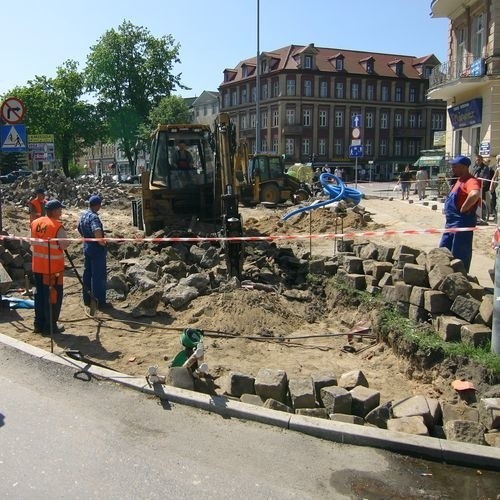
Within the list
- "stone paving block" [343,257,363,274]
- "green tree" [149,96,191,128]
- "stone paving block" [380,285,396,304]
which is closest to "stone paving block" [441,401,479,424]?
"stone paving block" [380,285,396,304]

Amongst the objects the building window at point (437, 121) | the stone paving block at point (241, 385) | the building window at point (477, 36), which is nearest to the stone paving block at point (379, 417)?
the stone paving block at point (241, 385)

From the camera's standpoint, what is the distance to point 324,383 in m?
5.36

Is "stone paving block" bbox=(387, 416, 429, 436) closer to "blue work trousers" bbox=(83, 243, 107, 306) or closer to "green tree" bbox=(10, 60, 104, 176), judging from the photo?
"blue work trousers" bbox=(83, 243, 107, 306)

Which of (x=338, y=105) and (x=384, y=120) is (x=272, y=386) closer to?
(x=338, y=105)

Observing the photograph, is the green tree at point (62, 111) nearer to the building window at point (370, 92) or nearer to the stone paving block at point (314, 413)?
the building window at point (370, 92)

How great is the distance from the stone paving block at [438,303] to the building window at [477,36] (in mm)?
20268

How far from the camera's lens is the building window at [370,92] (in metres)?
75.4

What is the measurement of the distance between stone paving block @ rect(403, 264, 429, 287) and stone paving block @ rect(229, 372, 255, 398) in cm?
274

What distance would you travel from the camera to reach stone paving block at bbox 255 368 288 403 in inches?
208

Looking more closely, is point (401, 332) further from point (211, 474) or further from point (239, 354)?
point (211, 474)

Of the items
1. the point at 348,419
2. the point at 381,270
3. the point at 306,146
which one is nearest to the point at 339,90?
the point at 306,146

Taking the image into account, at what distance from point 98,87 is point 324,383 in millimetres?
65814

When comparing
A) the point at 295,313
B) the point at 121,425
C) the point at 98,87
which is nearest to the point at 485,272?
the point at 295,313

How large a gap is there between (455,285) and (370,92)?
242ft
